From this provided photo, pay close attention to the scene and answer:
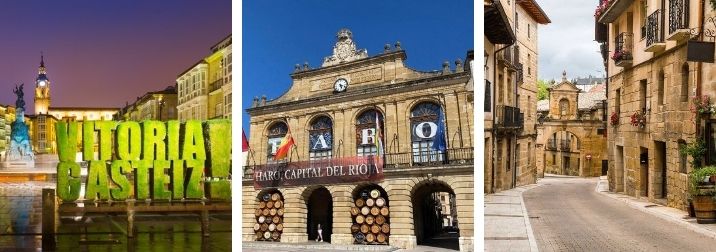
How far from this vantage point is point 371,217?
438cm

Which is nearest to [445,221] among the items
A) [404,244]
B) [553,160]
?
[404,244]

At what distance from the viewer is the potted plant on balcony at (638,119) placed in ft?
15.1

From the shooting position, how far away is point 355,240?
4453 millimetres

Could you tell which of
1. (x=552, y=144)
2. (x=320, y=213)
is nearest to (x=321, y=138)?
(x=320, y=213)

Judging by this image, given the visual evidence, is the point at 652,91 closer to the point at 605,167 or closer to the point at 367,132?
the point at 605,167

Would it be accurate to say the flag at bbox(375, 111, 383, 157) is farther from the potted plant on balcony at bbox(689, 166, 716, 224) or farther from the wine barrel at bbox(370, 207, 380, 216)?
the potted plant on balcony at bbox(689, 166, 716, 224)

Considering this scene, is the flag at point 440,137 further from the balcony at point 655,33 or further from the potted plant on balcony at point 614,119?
the balcony at point 655,33

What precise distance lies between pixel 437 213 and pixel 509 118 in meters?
0.94

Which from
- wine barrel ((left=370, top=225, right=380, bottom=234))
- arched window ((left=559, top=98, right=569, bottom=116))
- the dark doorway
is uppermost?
arched window ((left=559, top=98, right=569, bottom=116))

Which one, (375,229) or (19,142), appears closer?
(375,229)

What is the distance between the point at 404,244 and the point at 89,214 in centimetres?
218

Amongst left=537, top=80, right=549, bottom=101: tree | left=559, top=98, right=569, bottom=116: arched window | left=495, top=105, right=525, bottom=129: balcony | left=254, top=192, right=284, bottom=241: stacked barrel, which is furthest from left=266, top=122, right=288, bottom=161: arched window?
left=559, top=98, right=569, bottom=116: arched window

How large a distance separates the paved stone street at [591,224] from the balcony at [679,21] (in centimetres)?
102

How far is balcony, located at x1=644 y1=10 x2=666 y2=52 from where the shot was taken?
442 centimetres
